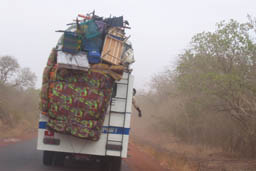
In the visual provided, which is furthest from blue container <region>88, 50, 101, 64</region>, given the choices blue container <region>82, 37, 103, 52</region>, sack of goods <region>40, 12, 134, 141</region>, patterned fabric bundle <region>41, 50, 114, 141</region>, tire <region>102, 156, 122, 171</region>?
tire <region>102, 156, 122, 171</region>

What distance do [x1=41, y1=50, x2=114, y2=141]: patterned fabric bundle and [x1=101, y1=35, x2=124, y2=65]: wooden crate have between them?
2.36ft

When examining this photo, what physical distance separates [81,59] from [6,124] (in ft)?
55.4

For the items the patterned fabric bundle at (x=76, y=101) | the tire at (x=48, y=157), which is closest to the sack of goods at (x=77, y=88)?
the patterned fabric bundle at (x=76, y=101)

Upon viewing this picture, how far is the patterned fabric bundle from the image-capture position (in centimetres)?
727

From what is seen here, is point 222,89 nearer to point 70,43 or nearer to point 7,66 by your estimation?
point 70,43

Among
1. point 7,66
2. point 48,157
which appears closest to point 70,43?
point 48,157

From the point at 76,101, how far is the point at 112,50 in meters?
1.79

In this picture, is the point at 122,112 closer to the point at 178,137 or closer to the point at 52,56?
the point at 52,56

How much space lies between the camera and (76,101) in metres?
7.27

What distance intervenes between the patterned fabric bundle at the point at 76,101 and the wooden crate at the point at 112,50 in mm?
718

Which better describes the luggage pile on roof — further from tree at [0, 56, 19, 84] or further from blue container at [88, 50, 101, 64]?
tree at [0, 56, 19, 84]

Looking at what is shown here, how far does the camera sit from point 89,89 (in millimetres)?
7375

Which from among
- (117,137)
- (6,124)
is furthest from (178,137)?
(117,137)

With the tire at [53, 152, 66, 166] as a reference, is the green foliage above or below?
above
